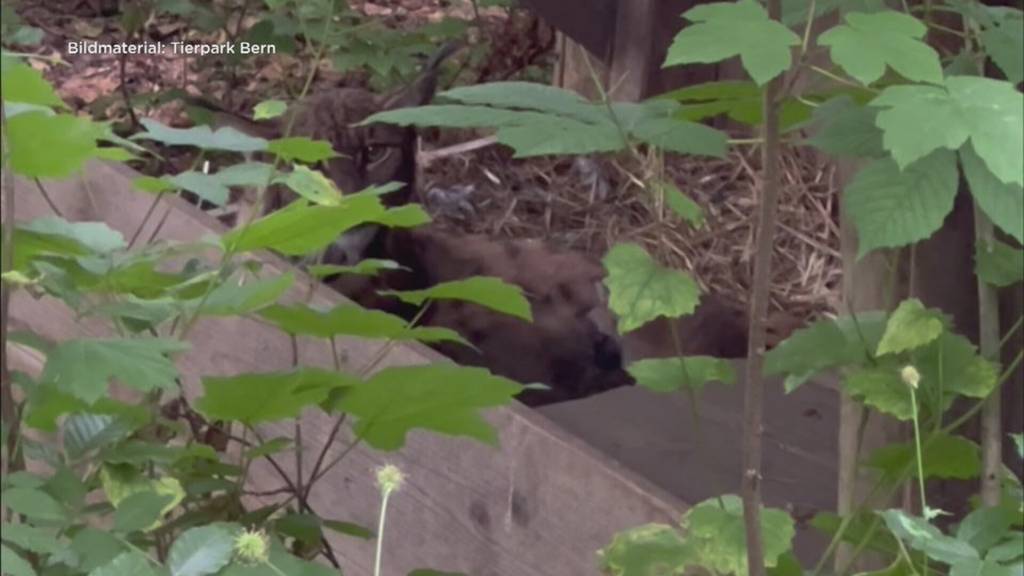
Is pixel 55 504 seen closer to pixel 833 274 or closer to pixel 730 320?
pixel 730 320

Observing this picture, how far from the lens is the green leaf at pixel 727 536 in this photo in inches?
46.4

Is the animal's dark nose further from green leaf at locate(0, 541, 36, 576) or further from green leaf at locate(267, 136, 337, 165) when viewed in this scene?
green leaf at locate(0, 541, 36, 576)

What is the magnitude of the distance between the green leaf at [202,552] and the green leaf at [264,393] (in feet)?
0.61

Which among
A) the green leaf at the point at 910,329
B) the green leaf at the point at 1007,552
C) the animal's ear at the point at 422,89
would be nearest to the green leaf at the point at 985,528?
the green leaf at the point at 1007,552

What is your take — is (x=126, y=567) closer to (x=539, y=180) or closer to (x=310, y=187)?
(x=310, y=187)

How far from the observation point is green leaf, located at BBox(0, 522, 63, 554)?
919 millimetres

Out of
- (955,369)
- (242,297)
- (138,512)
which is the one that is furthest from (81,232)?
(955,369)

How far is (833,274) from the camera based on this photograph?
3826 millimetres

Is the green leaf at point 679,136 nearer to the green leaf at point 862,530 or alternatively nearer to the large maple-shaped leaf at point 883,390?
the large maple-shaped leaf at point 883,390

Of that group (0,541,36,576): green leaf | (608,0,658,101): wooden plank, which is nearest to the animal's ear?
(608,0,658,101): wooden plank

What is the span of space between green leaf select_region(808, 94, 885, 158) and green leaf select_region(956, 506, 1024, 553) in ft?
0.90

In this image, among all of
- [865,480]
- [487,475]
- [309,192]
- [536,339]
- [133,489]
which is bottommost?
[536,339]

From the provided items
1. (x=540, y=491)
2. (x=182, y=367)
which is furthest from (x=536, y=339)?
(x=540, y=491)

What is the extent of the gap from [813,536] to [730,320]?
4.11 ft
